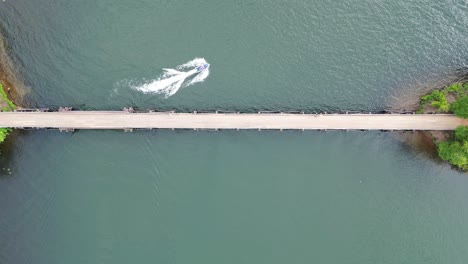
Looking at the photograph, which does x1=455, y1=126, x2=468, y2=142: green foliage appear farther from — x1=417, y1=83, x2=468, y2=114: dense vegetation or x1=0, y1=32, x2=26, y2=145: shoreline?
x1=0, y1=32, x2=26, y2=145: shoreline

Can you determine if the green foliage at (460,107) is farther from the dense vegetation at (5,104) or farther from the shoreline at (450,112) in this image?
the dense vegetation at (5,104)

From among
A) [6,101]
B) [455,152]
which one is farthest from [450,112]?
[6,101]

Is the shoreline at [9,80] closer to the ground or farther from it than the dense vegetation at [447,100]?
closer to the ground

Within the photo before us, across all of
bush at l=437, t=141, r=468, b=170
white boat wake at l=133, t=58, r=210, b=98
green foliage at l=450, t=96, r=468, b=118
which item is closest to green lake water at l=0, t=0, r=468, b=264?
white boat wake at l=133, t=58, r=210, b=98

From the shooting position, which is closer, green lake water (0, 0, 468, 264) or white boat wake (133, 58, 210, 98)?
green lake water (0, 0, 468, 264)

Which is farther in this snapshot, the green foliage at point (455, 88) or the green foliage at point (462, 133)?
the green foliage at point (455, 88)

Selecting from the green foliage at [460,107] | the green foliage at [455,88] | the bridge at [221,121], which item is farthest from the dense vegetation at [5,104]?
the green foliage at [455,88]

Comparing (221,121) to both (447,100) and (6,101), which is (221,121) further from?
(447,100)
